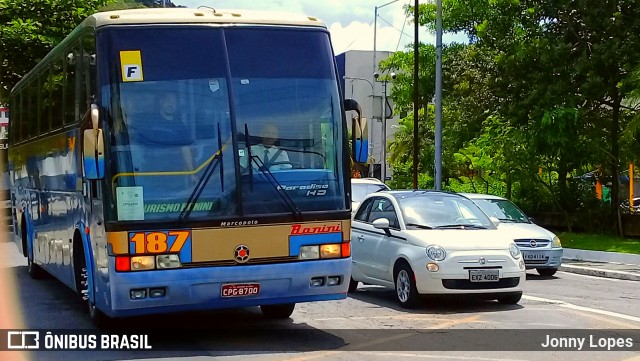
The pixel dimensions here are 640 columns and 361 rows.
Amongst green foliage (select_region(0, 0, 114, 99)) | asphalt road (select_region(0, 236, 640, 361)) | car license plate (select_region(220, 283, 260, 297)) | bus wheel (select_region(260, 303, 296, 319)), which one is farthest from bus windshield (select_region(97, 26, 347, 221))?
green foliage (select_region(0, 0, 114, 99))

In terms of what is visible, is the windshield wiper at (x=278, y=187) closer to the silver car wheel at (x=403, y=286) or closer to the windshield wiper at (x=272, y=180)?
the windshield wiper at (x=272, y=180)

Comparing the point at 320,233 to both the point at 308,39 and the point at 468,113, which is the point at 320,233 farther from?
the point at 468,113

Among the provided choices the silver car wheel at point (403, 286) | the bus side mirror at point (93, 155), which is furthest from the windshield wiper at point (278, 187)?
the silver car wheel at point (403, 286)

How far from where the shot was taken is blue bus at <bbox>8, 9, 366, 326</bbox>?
29.0 ft

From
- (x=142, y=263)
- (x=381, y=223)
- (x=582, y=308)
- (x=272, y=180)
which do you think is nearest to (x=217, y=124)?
(x=272, y=180)

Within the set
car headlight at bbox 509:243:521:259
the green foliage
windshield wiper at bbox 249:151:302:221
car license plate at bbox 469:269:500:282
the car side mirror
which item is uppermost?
the green foliage

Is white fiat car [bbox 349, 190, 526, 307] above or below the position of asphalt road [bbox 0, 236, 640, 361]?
above

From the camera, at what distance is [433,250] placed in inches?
468

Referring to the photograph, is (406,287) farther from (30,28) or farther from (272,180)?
(30,28)

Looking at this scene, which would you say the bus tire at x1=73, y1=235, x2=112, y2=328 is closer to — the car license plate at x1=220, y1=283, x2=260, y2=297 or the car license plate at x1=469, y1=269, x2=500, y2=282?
the car license plate at x1=220, y1=283, x2=260, y2=297

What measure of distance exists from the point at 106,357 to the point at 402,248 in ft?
15.8

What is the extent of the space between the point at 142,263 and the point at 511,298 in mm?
5698

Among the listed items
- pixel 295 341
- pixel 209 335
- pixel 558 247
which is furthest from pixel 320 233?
pixel 558 247

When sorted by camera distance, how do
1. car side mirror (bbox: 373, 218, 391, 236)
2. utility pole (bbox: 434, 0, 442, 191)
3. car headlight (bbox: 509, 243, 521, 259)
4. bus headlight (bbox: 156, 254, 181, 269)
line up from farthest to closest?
1. utility pole (bbox: 434, 0, 442, 191)
2. car side mirror (bbox: 373, 218, 391, 236)
3. car headlight (bbox: 509, 243, 521, 259)
4. bus headlight (bbox: 156, 254, 181, 269)
